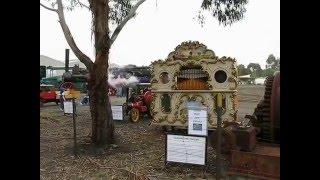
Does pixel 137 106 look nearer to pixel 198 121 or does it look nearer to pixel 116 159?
pixel 116 159

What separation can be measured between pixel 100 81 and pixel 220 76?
388 centimetres

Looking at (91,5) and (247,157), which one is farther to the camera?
(91,5)

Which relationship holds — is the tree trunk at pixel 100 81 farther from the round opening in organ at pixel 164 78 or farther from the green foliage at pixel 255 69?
the green foliage at pixel 255 69

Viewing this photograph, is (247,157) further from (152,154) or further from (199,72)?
(199,72)

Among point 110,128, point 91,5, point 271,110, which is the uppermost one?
point 91,5

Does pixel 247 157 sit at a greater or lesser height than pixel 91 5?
lesser

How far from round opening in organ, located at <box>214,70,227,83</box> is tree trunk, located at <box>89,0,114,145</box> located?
359 cm

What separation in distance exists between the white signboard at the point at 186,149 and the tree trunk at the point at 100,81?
9.14 ft

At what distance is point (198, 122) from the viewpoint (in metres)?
7.73
